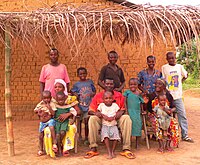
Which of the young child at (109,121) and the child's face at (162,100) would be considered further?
the child's face at (162,100)

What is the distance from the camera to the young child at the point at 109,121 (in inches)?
199

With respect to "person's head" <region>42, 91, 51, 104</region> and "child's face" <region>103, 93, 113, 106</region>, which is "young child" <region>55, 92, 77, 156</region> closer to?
"person's head" <region>42, 91, 51, 104</region>

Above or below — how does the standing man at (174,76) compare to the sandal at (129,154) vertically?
above

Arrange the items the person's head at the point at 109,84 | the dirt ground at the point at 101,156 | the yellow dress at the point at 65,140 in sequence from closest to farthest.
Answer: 1. the dirt ground at the point at 101,156
2. the yellow dress at the point at 65,140
3. the person's head at the point at 109,84

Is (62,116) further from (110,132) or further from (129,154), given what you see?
(129,154)

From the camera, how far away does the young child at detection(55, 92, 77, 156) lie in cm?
507

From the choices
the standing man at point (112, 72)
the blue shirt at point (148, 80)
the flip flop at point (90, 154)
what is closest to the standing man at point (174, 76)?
the blue shirt at point (148, 80)

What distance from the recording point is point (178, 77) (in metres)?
5.79

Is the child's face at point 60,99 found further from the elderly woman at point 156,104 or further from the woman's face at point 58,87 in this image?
the elderly woman at point 156,104

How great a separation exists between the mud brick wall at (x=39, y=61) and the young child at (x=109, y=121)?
8.86 feet

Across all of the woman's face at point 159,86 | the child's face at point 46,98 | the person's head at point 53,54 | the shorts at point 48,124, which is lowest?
the shorts at point 48,124

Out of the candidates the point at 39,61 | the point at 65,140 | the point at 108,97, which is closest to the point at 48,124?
the point at 65,140

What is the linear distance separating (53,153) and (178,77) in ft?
8.52

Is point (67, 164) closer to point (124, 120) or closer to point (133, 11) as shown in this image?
point (124, 120)
